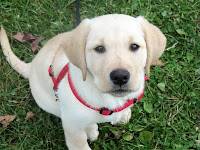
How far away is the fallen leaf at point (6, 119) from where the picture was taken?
3586 millimetres

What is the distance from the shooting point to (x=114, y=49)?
6.93ft

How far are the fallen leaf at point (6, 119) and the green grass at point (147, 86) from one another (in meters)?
0.06

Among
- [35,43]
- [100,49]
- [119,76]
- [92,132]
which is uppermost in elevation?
[100,49]

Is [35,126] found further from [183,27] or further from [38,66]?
[183,27]

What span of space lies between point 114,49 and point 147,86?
6.24ft

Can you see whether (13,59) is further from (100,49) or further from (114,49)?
(114,49)

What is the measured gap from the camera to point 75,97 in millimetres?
2512

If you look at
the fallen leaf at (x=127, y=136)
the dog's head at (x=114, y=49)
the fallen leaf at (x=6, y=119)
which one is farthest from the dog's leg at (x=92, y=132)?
the dog's head at (x=114, y=49)

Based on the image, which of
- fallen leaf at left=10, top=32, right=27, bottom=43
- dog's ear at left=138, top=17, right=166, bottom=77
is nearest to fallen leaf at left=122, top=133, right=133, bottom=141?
dog's ear at left=138, top=17, right=166, bottom=77

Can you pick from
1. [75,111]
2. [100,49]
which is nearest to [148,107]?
[75,111]

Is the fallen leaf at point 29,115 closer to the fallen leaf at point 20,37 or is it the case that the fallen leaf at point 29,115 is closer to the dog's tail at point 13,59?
the dog's tail at point 13,59

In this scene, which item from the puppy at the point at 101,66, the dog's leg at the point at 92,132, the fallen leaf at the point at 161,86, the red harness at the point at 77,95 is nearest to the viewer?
the puppy at the point at 101,66

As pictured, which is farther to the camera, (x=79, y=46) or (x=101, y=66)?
(x=79, y=46)

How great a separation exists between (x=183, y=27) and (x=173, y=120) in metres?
1.78
